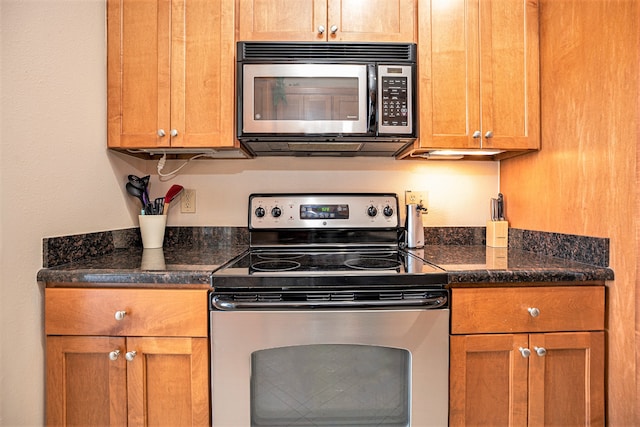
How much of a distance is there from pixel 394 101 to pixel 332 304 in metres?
0.87

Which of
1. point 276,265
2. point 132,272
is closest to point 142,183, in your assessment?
point 132,272

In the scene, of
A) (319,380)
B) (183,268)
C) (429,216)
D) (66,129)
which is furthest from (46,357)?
(429,216)

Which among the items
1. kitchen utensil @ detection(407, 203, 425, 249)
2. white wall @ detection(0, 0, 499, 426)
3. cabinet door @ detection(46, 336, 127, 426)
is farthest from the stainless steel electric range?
white wall @ detection(0, 0, 499, 426)

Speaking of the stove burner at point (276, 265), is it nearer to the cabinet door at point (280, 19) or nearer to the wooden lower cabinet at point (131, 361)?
the wooden lower cabinet at point (131, 361)

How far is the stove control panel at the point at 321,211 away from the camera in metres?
1.72

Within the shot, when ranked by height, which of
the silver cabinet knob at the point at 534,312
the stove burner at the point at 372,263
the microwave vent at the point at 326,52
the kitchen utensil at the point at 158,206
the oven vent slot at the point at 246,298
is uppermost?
the microwave vent at the point at 326,52

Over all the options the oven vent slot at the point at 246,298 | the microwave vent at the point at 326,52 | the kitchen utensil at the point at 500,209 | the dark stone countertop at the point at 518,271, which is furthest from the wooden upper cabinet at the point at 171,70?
the kitchen utensil at the point at 500,209

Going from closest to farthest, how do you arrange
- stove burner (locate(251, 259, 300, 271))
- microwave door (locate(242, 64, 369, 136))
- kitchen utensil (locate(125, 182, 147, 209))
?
stove burner (locate(251, 259, 300, 271)), microwave door (locate(242, 64, 369, 136)), kitchen utensil (locate(125, 182, 147, 209))

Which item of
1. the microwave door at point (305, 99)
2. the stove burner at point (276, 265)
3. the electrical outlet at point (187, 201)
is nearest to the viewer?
the stove burner at point (276, 265)

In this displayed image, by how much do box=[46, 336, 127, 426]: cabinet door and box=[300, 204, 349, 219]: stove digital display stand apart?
0.98m

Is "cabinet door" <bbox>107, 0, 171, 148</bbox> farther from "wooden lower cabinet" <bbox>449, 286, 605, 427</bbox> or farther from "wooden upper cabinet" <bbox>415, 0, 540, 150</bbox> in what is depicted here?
"wooden lower cabinet" <bbox>449, 286, 605, 427</bbox>

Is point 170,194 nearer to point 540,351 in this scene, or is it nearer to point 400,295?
point 400,295

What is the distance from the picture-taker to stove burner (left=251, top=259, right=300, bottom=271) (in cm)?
126

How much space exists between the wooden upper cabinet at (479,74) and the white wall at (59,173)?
14.8 inches
